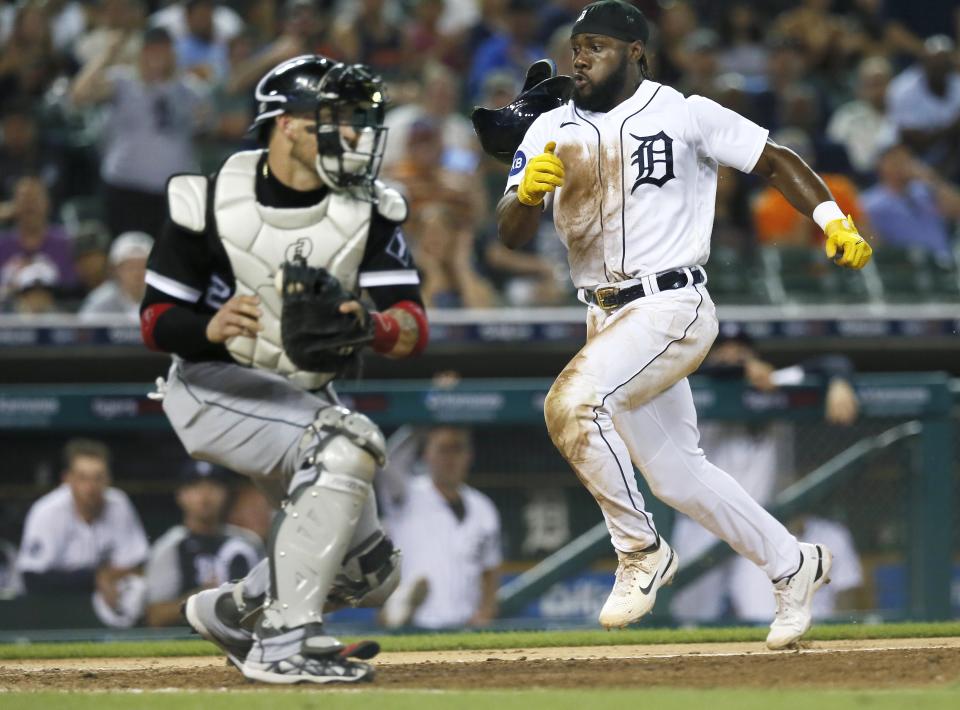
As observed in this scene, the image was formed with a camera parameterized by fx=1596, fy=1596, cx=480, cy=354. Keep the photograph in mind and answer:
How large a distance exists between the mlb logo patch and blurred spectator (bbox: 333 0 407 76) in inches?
238

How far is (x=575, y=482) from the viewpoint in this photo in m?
7.23

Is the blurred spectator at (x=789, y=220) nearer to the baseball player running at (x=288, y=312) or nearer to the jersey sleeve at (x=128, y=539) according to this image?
the jersey sleeve at (x=128, y=539)

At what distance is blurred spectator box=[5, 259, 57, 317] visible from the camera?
25.5 ft

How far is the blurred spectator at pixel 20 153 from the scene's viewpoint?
9148mm

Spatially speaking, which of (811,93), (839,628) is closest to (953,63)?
(811,93)

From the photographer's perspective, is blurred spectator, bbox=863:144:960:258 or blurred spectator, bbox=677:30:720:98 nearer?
blurred spectator, bbox=863:144:960:258

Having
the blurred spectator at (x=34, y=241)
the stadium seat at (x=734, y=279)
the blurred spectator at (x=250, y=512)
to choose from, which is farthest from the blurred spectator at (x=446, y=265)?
the blurred spectator at (x=34, y=241)

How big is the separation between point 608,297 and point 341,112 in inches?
36.8

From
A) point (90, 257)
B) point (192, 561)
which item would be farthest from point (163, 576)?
point (90, 257)

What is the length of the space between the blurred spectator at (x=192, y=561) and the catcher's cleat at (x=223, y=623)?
7.85ft

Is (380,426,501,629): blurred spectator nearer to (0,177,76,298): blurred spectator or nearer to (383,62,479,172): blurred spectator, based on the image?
(0,177,76,298): blurred spectator

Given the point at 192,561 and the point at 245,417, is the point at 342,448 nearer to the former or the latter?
the point at 245,417

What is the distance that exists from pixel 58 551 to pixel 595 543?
92.4 inches

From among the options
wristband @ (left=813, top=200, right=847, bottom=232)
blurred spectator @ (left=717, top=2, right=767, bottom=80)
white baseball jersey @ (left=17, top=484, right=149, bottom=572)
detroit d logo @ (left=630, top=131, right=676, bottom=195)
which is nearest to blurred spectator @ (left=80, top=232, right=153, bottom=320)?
white baseball jersey @ (left=17, top=484, right=149, bottom=572)
